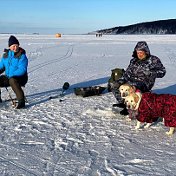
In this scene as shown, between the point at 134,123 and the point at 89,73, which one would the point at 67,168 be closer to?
the point at 134,123

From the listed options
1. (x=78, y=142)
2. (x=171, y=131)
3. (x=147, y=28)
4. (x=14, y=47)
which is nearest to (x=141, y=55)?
(x=171, y=131)

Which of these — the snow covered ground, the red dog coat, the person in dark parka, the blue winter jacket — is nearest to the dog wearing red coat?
the red dog coat

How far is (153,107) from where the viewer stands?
4395 mm

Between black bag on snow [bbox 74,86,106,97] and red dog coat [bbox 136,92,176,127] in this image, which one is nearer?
red dog coat [bbox 136,92,176,127]

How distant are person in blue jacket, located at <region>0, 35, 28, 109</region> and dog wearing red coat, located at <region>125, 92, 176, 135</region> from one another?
2059mm

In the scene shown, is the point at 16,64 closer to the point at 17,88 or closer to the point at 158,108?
the point at 17,88

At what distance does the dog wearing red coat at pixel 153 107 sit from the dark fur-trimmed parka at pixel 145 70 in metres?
0.75

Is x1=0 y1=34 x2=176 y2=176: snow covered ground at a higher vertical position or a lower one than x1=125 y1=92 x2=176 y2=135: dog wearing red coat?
lower

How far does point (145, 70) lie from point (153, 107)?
1.18 meters

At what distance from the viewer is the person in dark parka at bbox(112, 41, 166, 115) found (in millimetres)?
5340

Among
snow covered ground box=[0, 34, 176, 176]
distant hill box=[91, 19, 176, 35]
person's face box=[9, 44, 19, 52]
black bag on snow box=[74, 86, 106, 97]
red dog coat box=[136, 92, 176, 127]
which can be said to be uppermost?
distant hill box=[91, 19, 176, 35]

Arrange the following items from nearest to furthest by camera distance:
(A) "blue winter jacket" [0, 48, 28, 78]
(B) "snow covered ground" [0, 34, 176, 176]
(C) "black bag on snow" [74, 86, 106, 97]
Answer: (B) "snow covered ground" [0, 34, 176, 176], (A) "blue winter jacket" [0, 48, 28, 78], (C) "black bag on snow" [74, 86, 106, 97]

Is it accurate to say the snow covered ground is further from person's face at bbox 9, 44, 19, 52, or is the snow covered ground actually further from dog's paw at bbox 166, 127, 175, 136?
person's face at bbox 9, 44, 19, 52

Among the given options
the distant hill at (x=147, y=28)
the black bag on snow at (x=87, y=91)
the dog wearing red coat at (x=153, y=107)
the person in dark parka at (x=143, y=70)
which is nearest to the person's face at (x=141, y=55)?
the person in dark parka at (x=143, y=70)
